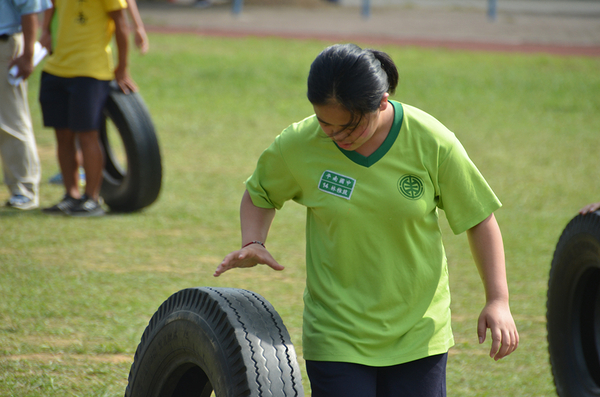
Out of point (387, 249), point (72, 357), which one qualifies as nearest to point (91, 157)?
point (72, 357)

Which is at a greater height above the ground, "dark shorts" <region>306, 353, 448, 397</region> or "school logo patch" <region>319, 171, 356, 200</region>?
"school logo patch" <region>319, 171, 356, 200</region>

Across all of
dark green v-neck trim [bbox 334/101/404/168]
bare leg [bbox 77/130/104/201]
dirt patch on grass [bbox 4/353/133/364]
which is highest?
dark green v-neck trim [bbox 334/101/404/168]

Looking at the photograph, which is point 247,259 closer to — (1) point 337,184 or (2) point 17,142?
(1) point 337,184

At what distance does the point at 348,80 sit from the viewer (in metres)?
2.09

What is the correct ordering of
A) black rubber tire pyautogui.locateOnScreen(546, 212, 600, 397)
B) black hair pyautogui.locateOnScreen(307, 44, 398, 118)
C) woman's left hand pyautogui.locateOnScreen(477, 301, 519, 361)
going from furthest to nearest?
black rubber tire pyautogui.locateOnScreen(546, 212, 600, 397)
woman's left hand pyautogui.locateOnScreen(477, 301, 519, 361)
black hair pyautogui.locateOnScreen(307, 44, 398, 118)

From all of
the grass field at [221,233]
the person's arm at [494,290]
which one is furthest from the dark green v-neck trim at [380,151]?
the grass field at [221,233]

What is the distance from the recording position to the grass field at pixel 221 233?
3689mm

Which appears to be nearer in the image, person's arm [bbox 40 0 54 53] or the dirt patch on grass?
the dirt patch on grass

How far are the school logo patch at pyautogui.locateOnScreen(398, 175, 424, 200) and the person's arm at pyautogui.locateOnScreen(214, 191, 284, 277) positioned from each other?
46 cm

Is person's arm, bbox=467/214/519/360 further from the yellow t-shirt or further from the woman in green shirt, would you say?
the yellow t-shirt

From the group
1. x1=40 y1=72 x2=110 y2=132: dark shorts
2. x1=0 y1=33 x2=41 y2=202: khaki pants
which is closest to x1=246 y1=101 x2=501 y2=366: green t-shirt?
x1=40 y1=72 x2=110 y2=132: dark shorts

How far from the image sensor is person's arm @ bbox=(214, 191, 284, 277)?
2.28 m

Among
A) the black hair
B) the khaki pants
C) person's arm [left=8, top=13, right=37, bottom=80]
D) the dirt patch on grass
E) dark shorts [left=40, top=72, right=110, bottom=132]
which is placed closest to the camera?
the black hair

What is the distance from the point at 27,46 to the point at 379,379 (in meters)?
4.47
